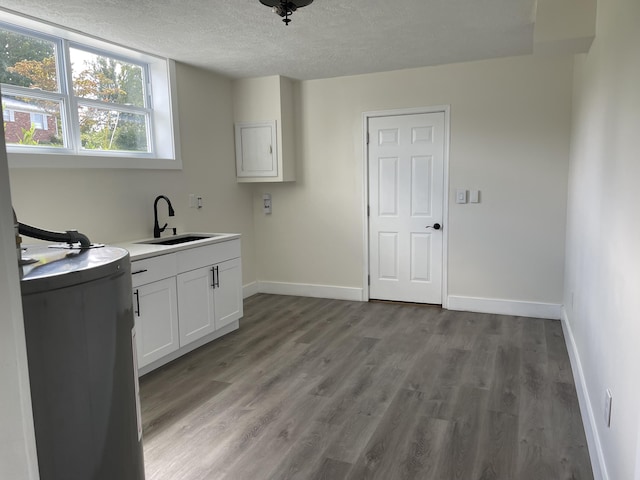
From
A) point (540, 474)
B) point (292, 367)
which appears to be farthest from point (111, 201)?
point (540, 474)

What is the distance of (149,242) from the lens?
3867 mm

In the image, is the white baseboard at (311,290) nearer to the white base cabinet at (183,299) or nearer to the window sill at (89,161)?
the white base cabinet at (183,299)

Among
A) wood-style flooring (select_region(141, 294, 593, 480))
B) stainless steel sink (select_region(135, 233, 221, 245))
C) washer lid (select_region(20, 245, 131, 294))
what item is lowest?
wood-style flooring (select_region(141, 294, 593, 480))

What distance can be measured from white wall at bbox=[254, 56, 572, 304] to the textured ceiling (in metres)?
0.29

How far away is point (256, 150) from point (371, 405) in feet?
10.6

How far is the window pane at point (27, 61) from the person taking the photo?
300 centimetres

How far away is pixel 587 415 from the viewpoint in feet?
8.13

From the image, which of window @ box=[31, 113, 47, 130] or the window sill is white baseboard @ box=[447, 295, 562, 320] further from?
window @ box=[31, 113, 47, 130]

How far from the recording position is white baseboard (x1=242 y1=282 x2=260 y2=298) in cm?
543

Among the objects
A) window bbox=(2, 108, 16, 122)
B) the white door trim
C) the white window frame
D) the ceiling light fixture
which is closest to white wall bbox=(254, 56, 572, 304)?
the white door trim

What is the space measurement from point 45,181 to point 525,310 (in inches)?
166

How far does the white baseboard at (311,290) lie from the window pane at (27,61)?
3151 mm

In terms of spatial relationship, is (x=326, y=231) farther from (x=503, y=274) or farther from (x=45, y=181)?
(x=45, y=181)

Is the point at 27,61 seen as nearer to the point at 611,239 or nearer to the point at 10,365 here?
the point at 10,365
